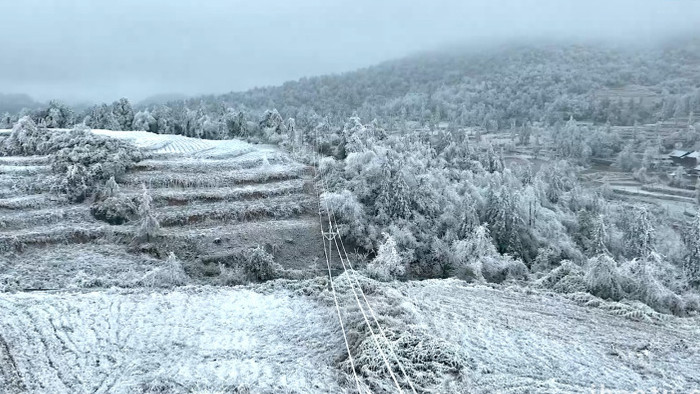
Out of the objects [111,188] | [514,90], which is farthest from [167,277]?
[514,90]

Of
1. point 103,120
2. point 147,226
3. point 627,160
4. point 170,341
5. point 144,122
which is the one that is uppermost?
point 103,120

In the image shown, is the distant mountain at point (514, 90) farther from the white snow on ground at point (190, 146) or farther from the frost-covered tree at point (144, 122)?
the white snow on ground at point (190, 146)

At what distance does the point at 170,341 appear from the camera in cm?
1930

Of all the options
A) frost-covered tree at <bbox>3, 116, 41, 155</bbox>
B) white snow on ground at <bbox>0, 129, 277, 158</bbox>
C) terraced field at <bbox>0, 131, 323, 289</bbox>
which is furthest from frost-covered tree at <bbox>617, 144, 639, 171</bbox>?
frost-covered tree at <bbox>3, 116, 41, 155</bbox>

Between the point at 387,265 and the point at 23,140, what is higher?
the point at 23,140

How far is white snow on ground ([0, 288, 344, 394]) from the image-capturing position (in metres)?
16.6

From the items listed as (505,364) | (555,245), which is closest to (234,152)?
(555,245)

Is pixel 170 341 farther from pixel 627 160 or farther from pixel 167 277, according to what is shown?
pixel 627 160

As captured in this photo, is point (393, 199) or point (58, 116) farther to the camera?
point (58, 116)

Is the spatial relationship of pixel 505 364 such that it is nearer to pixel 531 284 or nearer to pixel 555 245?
pixel 531 284

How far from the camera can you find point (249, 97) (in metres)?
151

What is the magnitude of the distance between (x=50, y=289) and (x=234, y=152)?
23132mm

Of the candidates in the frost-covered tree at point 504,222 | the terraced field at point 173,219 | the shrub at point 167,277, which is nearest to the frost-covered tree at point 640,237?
the frost-covered tree at point 504,222

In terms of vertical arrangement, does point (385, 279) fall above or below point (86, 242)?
below
